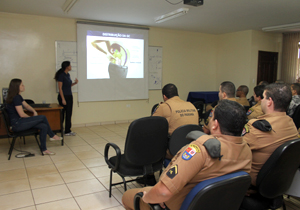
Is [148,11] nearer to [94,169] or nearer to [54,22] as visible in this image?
[54,22]

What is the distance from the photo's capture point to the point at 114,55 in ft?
20.8

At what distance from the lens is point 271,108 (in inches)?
74.5

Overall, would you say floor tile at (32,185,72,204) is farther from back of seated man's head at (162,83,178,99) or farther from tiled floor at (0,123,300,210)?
back of seated man's head at (162,83,178,99)

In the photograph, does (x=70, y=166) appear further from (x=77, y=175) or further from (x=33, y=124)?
(x=33, y=124)

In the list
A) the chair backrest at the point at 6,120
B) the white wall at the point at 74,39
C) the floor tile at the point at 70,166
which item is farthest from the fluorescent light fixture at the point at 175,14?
the chair backrest at the point at 6,120

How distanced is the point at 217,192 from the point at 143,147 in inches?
45.6

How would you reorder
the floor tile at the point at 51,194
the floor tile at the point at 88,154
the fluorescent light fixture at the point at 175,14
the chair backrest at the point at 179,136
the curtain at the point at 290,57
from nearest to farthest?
the chair backrest at the point at 179,136
the floor tile at the point at 51,194
the floor tile at the point at 88,154
the fluorescent light fixture at the point at 175,14
the curtain at the point at 290,57

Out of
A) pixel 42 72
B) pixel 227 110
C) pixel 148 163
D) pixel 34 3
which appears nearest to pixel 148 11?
pixel 34 3

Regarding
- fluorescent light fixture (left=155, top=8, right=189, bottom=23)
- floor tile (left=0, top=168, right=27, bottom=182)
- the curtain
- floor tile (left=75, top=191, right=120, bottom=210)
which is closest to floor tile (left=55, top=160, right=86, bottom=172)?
floor tile (left=0, top=168, right=27, bottom=182)

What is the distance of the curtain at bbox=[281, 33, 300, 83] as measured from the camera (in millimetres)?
7409

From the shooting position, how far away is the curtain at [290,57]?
741 cm

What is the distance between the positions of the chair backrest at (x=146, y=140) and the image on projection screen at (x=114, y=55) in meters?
4.26

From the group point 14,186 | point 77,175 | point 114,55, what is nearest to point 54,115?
point 77,175

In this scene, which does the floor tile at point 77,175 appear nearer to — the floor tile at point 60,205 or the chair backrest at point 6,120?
the floor tile at point 60,205
